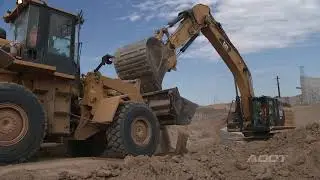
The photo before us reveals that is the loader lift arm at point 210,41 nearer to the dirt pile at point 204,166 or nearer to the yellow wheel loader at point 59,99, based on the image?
the yellow wheel loader at point 59,99

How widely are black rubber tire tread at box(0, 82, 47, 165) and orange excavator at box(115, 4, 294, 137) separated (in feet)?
12.8

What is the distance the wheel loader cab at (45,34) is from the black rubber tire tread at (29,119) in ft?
2.75

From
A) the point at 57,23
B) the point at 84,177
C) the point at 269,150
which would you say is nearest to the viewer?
the point at 84,177

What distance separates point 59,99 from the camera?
30.1 feet

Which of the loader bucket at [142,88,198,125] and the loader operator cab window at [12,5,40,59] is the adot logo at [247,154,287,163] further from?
the loader operator cab window at [12,5,40,59]

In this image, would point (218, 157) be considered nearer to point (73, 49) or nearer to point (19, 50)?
point (73, 49)

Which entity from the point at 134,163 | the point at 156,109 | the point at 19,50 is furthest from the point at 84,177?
the point at 156,109

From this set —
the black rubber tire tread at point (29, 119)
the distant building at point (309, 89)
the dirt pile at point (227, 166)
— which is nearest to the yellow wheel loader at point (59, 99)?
the black rubber tire tread at point (29, 119)

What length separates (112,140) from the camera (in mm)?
9461

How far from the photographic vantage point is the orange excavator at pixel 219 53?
1177 centimetres

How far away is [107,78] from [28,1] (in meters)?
2.47

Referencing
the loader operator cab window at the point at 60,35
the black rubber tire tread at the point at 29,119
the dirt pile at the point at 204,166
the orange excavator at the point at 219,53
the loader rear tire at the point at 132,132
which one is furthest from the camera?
the orange excavator at the point at 219,53

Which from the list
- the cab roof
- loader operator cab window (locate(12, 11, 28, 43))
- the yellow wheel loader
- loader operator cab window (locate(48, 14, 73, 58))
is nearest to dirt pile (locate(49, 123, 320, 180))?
the yellow wheel loader

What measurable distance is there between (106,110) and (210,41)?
5.96 metres
